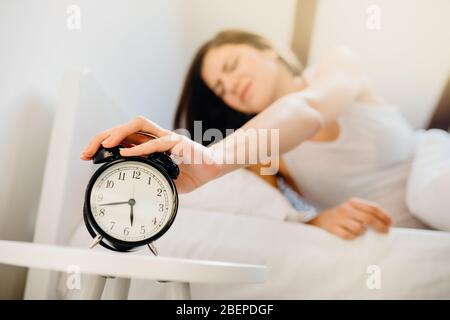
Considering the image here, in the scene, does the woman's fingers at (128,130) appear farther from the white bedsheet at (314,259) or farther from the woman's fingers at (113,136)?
the white bedsheet at (314,259)

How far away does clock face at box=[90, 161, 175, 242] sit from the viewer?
2.22ft

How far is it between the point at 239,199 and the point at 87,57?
0.61 metres

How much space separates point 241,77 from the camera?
140cm

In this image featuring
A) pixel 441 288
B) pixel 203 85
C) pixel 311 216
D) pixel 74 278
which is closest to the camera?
pixel 441 288

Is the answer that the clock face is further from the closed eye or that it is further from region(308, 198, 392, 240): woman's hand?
the closed eye

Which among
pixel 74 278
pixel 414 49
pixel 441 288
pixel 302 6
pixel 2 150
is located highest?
pixel 302 6

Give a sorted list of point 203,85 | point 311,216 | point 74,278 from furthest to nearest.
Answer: point 203,85, point 311,216, point 74,278

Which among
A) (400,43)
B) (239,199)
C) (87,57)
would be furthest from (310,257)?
(400,43)

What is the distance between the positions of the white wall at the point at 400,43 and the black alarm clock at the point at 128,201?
106 cm

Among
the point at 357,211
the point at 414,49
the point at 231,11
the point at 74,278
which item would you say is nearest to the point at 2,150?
the point at 74,278

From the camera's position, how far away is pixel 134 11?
4.52ft

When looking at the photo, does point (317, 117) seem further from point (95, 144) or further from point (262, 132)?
point (95, 144)
